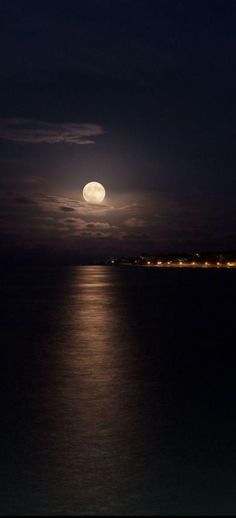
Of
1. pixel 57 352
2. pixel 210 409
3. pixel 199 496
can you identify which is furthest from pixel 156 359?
pixel 199 496

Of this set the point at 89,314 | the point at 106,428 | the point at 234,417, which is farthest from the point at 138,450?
the point at 89,314

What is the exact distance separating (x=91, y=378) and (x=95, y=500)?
467 inches

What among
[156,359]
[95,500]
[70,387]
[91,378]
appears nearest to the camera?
[95,500]

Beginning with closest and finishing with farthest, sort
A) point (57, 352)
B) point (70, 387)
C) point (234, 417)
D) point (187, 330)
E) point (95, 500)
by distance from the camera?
point (95, 500) → point (234, 417) → point (70, 387) → point (57, 352) → point (187, 330)

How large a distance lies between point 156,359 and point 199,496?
56.5ft

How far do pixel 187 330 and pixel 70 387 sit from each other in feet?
74.0

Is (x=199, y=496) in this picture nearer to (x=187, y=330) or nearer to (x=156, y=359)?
(x=156, y=359)

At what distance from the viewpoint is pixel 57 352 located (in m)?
30.2

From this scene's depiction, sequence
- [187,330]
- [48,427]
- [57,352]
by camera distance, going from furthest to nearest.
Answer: [187,330], [57,352], [48,427]

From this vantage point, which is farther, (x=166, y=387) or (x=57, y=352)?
(x=57, y=352)

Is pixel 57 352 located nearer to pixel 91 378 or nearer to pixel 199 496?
pixel 91 378

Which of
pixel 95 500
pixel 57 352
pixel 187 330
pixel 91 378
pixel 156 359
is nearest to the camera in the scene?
pixel 95 500

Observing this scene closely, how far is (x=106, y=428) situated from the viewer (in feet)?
49.5

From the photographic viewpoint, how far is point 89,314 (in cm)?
5544
